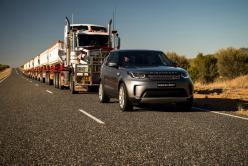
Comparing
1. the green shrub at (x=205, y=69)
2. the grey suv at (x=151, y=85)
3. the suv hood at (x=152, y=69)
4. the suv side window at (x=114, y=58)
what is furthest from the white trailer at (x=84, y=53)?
the green shrub at (x=205, y=69)

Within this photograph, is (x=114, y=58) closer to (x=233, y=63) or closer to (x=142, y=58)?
(x=142, y=58)

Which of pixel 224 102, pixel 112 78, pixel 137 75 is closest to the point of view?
pixel 137 75

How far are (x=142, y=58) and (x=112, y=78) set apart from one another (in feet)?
3.58

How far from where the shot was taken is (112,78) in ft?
34.9

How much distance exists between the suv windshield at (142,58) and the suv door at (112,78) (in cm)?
24

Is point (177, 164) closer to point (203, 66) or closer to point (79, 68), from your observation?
point (79, 68)

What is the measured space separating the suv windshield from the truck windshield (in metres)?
6.53

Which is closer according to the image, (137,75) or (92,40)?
(137,75)

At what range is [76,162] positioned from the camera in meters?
4.50

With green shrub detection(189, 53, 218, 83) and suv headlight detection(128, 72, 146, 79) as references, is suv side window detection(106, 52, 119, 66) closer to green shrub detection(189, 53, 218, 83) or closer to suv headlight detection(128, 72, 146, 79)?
suv headlight detection(128, 72, 146, 79)

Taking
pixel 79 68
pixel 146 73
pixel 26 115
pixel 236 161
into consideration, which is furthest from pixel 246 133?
pixel 79 68

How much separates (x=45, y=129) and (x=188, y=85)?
413 centimetres

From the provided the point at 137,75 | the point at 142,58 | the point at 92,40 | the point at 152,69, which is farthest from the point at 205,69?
the point at 137,75

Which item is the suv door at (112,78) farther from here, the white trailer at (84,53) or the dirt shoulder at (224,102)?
the white trailer at (84,53)
